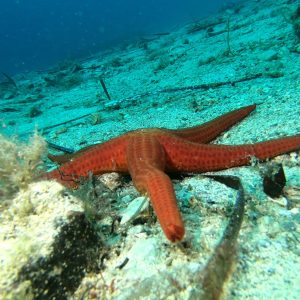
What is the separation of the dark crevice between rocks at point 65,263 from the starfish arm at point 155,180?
1.75 feet

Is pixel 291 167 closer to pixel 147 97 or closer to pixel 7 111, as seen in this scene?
pixel 147 97

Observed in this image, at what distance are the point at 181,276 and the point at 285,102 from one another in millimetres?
4099

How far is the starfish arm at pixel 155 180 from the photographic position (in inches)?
86.2

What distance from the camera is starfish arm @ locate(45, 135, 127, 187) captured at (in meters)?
3.64

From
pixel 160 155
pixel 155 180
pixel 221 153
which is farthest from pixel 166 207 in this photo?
pixel 221 153

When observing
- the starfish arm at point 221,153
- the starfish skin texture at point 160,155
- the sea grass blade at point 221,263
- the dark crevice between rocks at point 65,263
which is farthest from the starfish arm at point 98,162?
the sea grass blade at point 221,263

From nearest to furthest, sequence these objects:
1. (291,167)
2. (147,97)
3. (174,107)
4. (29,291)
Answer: (29,291) < (291,167) < (174,107) < (147,97)

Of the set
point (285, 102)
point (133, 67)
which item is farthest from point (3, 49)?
point (285, 102)

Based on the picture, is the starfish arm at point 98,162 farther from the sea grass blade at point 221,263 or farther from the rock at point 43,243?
the sea grass blade at point 221,263

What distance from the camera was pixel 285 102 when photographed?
5.39 meters

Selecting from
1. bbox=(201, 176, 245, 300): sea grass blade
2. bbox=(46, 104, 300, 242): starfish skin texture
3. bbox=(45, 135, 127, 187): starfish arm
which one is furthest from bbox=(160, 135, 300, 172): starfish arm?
bbox=(201, 176, 245, 300): sea grass blade

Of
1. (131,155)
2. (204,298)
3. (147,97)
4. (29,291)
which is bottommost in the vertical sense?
(204,298)

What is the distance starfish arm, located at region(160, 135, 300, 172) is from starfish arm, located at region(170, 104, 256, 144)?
1.32 ft

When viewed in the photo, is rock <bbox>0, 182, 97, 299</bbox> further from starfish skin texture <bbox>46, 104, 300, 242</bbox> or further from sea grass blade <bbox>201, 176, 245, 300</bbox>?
starfish skin texture <bbox>46, 104, 300, 242</bbox>
